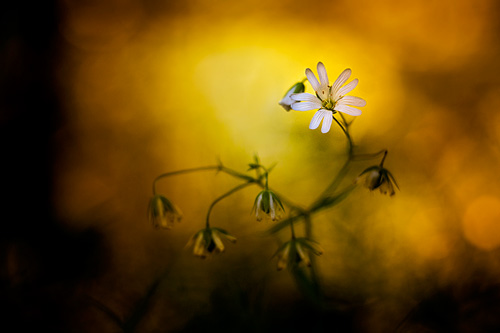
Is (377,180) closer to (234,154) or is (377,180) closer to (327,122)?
(327,122)

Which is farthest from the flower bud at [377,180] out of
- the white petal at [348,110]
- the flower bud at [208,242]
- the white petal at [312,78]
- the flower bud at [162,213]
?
the flower bud at [162,213]

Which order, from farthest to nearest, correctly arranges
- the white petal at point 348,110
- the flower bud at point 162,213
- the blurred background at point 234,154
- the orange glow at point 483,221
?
1. the orange glow at point 483,221
2. the blurred background at point 234,154
3. the flower bud at point 162,213
4. the white petal at point 348,110

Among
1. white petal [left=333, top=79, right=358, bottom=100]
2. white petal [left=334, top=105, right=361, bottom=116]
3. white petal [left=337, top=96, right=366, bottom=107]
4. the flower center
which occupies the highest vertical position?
white petal [left=333, top=79, right=358, bottom=100]

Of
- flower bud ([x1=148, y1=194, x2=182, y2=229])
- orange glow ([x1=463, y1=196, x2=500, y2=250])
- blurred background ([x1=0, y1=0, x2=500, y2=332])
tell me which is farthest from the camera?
orange glow ([x1=463, y1=196, x2=500, y2=250])

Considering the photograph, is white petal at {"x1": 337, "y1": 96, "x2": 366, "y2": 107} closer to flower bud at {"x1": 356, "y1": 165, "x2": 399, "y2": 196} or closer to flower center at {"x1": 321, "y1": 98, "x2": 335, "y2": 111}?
flower center at {"x1": 321, "y1": 98, "x2": 335, "y2": 111}

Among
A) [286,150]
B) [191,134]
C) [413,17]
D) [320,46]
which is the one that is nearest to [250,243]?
[286,150]

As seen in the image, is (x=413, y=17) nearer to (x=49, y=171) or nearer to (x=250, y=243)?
(x=250, y=243)

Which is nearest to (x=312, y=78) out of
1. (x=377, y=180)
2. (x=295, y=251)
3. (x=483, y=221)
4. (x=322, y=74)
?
(x=322, y=74)

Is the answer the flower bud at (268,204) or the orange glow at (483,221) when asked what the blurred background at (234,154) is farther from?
the flower bud at (268,204)

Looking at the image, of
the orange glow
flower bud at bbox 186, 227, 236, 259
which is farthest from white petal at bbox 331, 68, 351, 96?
the orange glow

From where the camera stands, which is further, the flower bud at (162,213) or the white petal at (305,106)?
the flower bud at (162,213)
